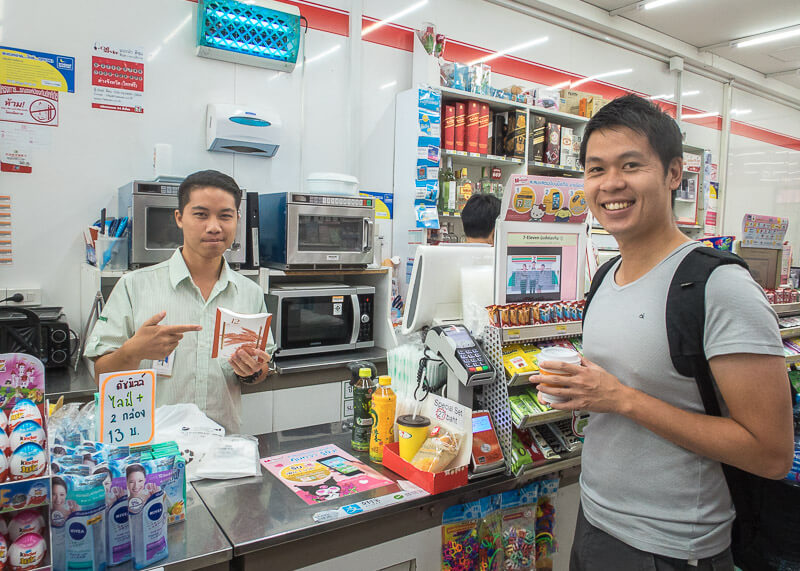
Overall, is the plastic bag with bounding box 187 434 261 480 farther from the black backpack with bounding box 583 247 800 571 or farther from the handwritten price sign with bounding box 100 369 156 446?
the black backpack with bounding box 583 247 800 571

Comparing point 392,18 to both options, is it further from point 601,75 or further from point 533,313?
point 533,313

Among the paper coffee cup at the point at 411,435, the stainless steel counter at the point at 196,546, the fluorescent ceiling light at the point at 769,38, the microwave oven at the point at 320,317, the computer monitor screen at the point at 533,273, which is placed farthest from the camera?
the fluorescent ceiling light at the point at 769,38

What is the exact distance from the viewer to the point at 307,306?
3527mm

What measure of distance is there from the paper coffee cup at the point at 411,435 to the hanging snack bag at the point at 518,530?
0.37 m

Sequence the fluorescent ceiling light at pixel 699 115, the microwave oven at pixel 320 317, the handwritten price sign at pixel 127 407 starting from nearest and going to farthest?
the handwritten price sign at pixel 127 407 < the microwave oven at pixel 320 317 < the fluorescent ceiling light at pixel 699 115

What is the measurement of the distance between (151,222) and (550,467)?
95.2 inches

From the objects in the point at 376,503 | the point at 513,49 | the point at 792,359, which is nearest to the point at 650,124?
the point at 376,503

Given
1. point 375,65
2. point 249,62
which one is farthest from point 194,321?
point 375,65

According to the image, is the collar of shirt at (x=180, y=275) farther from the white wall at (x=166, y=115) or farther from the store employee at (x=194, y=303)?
the white wall at (x=166, y=115)

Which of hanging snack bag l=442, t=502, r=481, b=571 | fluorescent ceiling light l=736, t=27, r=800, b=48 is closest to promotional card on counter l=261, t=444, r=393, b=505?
hanging snack bag l=442, t=502, r=481, b=571

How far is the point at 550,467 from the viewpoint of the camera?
196 centimetres

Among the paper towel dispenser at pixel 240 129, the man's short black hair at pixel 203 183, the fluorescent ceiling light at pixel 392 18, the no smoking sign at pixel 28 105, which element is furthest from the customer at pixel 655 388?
the fluorescent ceiling light at pixel 392 18

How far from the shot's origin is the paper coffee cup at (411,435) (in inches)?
68.9

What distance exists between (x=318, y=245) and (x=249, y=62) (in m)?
1.52
